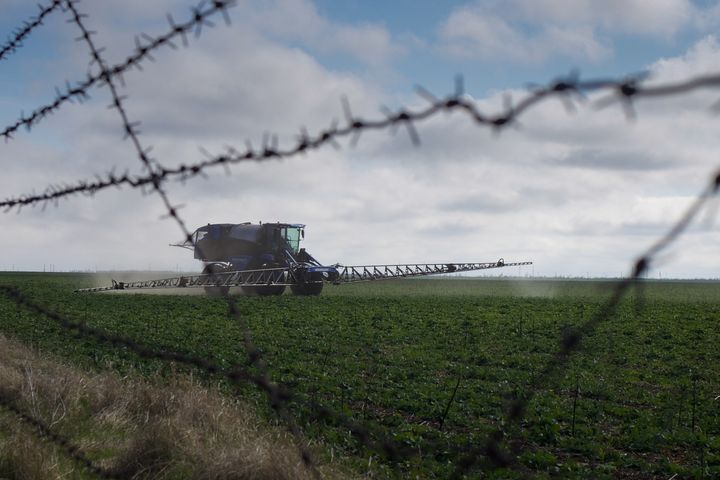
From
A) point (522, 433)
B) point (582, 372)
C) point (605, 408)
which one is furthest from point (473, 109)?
point (582, 372)

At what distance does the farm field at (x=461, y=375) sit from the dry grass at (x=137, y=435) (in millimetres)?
903

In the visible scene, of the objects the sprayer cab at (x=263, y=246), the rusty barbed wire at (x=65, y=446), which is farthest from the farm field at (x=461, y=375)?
the sprayer cab at (x=263, y=246)

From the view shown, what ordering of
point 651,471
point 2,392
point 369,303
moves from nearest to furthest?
point 2,392
point 651,471
point 369,303

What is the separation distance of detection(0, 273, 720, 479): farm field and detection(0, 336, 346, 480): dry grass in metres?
0.90

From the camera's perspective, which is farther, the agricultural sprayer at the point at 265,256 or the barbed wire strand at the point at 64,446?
the agricultural sprayer at the point at 265,256

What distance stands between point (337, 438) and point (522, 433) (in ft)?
7.51

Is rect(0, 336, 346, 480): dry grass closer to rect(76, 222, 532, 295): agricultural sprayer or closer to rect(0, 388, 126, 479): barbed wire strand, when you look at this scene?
rect(0, 388, 126, 479): barbed wire strand

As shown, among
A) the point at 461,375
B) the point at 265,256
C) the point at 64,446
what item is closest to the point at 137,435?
the point at 64,446

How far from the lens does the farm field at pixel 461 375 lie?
7777 millimetres

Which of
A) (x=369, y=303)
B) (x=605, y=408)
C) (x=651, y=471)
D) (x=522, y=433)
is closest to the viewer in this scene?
(x=651, y=471)

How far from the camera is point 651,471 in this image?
7594mm

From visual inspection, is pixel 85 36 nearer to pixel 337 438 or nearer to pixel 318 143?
pixel 318 143

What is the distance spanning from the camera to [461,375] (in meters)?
12.6

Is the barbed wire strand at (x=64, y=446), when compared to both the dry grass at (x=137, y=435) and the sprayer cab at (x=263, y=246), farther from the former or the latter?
the sprayer cab at (x=263, y=246)
